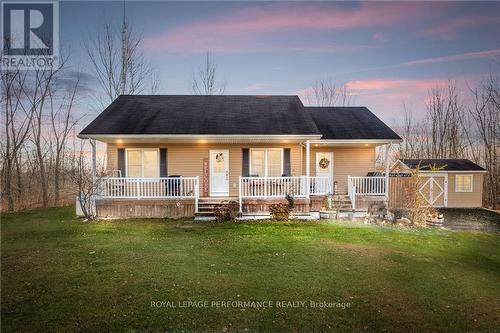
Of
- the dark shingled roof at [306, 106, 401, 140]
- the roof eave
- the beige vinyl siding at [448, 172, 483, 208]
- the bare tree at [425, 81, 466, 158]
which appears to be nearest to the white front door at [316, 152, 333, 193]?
the dark shingled roof at [306, 106, 401, 140]

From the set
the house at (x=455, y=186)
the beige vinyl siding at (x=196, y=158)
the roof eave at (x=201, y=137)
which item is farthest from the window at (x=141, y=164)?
the house at (x=455, y=186)

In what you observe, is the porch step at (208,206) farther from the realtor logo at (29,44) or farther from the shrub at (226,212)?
the realtor logo at (29,44)

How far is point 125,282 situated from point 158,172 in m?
8.62

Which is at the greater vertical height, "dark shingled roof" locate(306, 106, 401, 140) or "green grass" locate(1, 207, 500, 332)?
"dark shingled roof" locate(306, 106, 401, 140)

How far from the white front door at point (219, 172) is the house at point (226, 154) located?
48 millimetres

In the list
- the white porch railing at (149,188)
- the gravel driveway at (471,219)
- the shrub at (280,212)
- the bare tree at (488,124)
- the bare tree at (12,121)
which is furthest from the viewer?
the bare tree at (488,124)

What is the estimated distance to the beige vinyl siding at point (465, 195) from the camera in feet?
55.1

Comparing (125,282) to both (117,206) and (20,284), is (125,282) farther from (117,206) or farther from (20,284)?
(117,206)

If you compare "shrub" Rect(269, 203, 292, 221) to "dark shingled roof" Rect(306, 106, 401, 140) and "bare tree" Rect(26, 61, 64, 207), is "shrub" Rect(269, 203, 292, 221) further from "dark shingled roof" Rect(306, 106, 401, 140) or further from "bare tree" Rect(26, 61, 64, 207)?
"bare tree" Rect(26, 61, 64, 207)

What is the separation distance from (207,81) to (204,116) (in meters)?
14.6

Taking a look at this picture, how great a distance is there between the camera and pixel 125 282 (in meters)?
5.74

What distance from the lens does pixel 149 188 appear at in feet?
41.6

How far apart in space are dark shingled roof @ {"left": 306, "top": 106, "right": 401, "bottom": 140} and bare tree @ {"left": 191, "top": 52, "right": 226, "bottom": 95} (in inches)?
505

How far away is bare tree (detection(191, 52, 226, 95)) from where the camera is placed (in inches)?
1091
